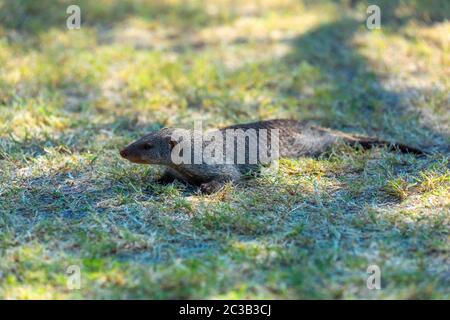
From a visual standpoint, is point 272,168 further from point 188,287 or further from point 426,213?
point 188,287

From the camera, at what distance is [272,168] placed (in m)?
5.27

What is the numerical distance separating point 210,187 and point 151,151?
0.50 meters

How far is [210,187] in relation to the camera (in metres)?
4.88

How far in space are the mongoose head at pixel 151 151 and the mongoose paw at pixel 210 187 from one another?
0.31 m

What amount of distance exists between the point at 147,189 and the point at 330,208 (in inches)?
50.9

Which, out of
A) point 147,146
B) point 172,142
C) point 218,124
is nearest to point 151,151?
point 147,146

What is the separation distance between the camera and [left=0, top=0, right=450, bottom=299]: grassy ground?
3814 millimetres

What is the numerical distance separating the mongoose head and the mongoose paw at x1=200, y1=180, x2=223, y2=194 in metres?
0.31

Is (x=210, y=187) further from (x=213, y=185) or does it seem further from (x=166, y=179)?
(x=166, y=179)

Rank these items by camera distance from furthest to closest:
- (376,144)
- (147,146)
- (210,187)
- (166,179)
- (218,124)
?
(218,124) → (376,144) → (166,179) → (147,146) → (210,187)

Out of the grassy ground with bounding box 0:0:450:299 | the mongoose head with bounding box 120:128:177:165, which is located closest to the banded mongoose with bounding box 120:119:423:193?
the mongoose head with bounding box 120:128:177:165

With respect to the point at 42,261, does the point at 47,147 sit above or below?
above

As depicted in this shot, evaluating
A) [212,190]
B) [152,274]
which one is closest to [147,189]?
[212,190]
